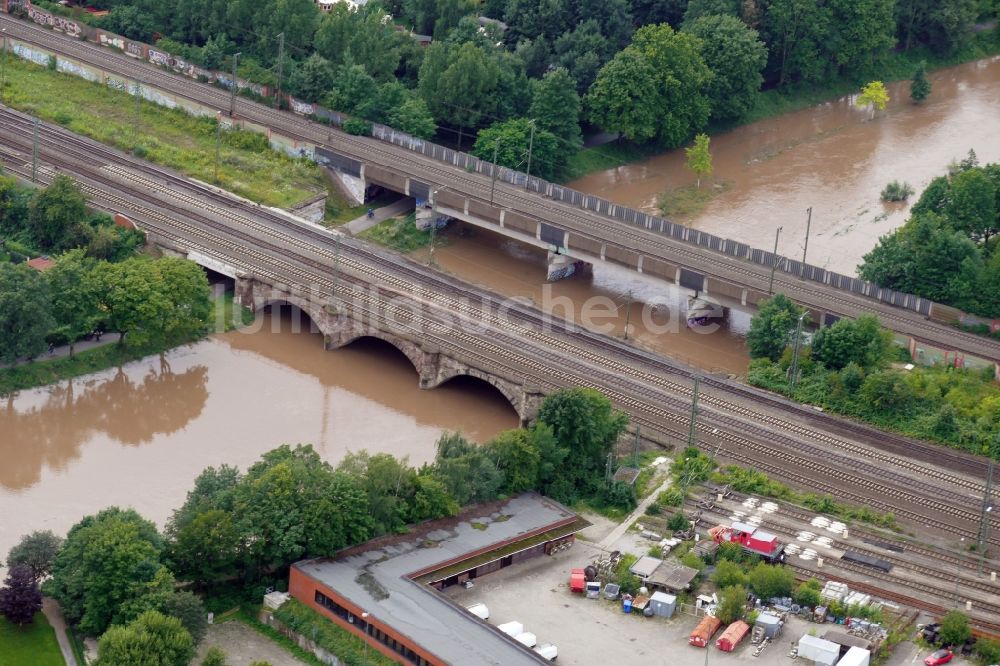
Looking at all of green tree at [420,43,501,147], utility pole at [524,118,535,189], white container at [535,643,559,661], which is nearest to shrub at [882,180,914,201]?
utility pole at [524,118,535,189]

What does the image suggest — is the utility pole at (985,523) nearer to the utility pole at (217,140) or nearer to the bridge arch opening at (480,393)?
the bridge arch opening at (480,393)

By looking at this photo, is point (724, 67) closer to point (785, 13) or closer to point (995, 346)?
point (785, 13)

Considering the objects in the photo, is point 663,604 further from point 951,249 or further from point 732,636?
point 951,249

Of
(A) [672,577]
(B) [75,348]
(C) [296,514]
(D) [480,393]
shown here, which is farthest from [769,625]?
(B) [75,348]

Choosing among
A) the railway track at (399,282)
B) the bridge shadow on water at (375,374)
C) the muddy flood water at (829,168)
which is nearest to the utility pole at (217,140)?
the railway track at (399,282)

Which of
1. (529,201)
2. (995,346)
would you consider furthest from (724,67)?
(995,346)

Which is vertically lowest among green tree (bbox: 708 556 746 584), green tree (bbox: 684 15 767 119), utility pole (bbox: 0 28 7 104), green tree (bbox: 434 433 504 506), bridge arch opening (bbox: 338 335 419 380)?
green tree (bbox: 708 556 746 584)

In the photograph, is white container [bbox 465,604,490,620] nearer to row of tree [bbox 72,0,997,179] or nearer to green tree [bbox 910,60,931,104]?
row of tree [bbox 72,0,997,179]
